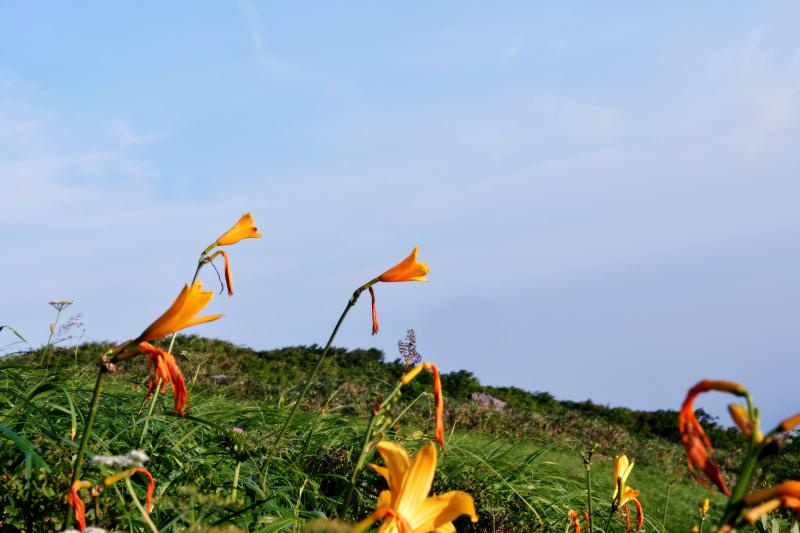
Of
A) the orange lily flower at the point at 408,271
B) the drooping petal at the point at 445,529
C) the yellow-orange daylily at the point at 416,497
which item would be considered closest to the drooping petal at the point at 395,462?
the yellow-orange daylily at the point at 416,497

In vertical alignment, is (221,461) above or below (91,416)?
below

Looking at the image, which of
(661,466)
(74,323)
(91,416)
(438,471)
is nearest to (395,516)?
(91,416)

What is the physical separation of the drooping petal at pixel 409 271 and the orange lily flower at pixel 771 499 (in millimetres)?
1869

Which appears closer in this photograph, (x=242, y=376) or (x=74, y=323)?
(x=74, y=323)

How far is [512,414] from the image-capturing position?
12.0 metres

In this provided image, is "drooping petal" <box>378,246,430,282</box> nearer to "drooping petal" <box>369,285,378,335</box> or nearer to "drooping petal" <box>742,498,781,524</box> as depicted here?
"drooping petal" <box>369,285,378,335</box>

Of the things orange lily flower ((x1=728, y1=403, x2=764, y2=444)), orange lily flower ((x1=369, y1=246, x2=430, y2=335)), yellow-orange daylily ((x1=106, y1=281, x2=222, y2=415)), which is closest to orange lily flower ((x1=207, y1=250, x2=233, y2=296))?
orange lily flower ((x1=369, y1=246, x2=430, y2=335))

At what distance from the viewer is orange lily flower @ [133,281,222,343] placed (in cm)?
163

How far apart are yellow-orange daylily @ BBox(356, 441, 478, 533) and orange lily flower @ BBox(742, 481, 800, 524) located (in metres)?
0.50

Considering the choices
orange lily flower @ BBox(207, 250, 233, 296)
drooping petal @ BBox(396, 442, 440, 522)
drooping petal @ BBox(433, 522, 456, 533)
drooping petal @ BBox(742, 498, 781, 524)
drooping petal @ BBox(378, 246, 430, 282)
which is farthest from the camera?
orange lily flower @ BBox(207, 250, 233, 296)

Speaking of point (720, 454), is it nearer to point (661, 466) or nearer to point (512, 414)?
point (661, 466)

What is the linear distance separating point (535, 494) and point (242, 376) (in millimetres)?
7193

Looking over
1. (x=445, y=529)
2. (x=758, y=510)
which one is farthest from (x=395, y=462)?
(x=758, y=510)

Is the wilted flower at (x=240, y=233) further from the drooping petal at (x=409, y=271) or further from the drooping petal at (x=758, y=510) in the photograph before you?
the drooping petal at (x=758, y=510)
